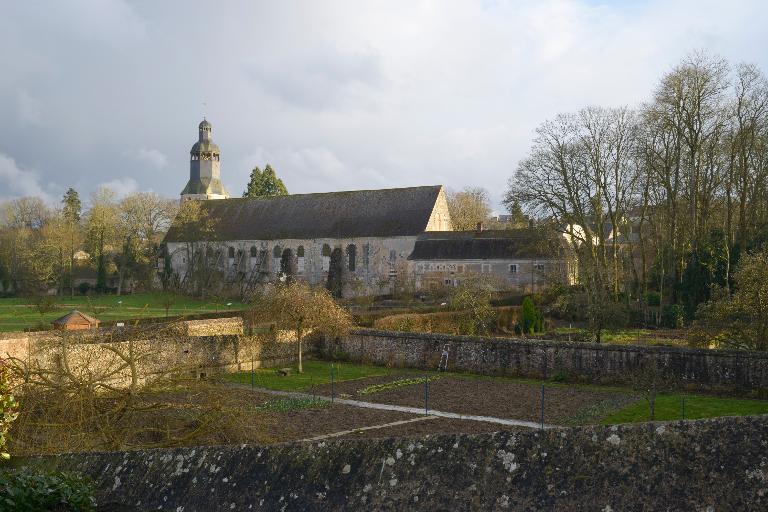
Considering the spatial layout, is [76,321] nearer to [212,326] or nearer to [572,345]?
[212,326]

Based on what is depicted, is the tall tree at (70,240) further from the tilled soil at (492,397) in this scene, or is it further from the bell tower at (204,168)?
the tilled soil at (492,397)

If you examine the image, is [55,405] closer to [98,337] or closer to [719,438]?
[719,438]

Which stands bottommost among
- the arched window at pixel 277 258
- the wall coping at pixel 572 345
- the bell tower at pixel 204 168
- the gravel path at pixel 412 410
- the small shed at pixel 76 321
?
the gravel path at pixel 412 410

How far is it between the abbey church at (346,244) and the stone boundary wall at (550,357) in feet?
66.9

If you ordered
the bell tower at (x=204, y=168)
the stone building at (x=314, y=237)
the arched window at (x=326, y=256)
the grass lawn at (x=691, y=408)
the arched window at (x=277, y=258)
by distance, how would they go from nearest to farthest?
the grass lawn at (x=691, y=408)
the stone building at (x=314, y=237)
the arched window at (x=326, y=256)
the arched window at (x=277, y=258)
the bell tower at (x=204, y=168)

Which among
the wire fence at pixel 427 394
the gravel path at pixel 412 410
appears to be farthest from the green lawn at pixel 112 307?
the gravel path at pixel 412 410

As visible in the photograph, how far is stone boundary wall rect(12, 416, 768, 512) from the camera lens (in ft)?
13.3

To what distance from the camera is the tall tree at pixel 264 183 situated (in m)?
84.1

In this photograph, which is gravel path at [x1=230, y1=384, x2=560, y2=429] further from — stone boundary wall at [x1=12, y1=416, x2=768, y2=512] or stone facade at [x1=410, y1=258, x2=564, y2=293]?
stone facade at [x1=410, y1=258, x2=564, y2=293]

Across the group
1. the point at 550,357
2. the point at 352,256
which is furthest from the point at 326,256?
the point at 550,357

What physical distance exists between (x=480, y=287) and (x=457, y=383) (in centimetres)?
1416

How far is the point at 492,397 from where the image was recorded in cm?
2134

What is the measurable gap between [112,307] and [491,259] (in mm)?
26302

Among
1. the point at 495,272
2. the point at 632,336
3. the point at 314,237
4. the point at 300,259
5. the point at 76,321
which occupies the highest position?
the point at 314,237
